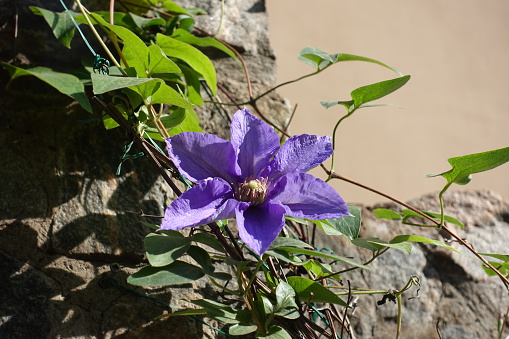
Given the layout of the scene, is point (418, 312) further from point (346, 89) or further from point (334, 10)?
point (334, 10)

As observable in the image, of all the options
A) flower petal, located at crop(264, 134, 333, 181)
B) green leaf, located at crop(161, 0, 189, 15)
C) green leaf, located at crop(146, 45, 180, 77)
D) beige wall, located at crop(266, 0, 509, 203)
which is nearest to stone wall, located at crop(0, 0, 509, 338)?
green leaf, located at crop(161, 0, 189, 15)

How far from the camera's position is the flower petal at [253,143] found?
2.43 feet

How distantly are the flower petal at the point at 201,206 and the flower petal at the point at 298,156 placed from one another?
7 centimetres

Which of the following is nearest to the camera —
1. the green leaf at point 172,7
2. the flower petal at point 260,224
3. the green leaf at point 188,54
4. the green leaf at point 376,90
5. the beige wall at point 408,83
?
the flower petal at point 260,224

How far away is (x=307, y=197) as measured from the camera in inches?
27.4

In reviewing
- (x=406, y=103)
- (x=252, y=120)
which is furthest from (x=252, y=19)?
(x=406, y=103)

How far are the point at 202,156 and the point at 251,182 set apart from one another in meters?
0.07

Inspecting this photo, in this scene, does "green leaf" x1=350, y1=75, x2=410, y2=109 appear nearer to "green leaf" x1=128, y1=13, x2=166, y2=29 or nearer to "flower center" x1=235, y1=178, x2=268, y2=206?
"flower center" x1=235, y1=178, x2=268, y2=206

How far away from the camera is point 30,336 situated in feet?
2.66

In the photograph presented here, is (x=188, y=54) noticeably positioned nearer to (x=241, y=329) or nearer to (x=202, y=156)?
(x=202, y=156)

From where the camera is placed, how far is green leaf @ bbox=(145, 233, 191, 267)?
26.5 inches

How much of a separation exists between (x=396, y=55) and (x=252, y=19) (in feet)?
3.31

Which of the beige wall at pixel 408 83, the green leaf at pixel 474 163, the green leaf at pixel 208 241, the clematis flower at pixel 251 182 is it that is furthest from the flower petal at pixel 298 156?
the beige wall at pixel 408 83

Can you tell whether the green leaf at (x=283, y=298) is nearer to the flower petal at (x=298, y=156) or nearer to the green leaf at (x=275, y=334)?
the green leaf at (x=275, y=334)
